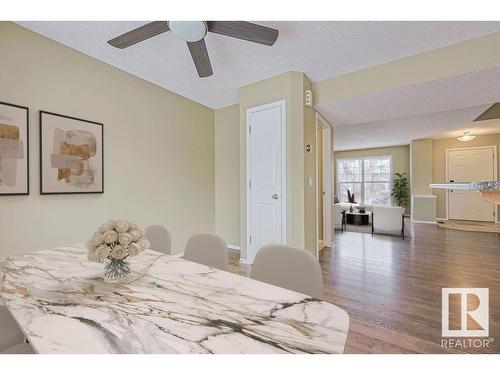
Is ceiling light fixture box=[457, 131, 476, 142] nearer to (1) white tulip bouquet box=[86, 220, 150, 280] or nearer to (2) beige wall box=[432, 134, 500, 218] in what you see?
(2) beige wall box=[432, 134, 500, 218]

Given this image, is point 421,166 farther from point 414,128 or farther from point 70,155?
point 70,155

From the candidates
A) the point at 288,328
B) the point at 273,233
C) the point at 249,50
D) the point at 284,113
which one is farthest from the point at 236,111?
the point at 288,328

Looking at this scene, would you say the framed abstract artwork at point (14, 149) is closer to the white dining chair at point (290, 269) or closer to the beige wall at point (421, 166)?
the white dining chair at point (290, 269)

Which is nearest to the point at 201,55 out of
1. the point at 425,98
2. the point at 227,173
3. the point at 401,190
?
the point at 227,173

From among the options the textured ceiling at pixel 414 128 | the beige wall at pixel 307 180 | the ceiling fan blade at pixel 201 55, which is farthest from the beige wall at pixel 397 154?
the ceiling fan blade at pixel 201 55

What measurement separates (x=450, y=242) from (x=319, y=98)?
3.72 m

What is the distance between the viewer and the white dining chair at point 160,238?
1.81 metres

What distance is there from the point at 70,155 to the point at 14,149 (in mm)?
422

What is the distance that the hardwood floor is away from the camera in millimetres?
1628

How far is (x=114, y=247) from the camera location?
107 centimetres

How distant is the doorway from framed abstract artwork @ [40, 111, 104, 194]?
831cm

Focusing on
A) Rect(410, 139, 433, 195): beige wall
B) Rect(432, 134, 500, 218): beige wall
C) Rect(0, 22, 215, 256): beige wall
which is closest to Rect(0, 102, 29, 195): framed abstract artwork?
Rect(0, 22, 215, 256): beige wall

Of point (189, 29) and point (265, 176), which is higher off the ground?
point (189, 29)

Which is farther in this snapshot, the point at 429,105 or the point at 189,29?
the point at 429,105
